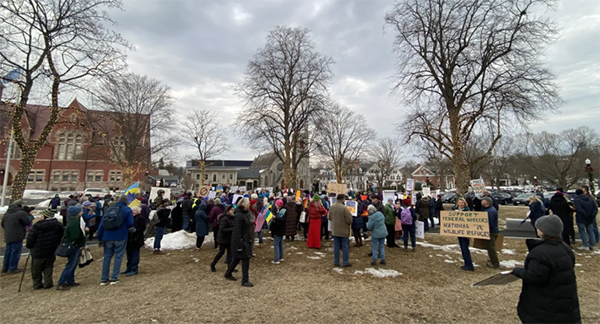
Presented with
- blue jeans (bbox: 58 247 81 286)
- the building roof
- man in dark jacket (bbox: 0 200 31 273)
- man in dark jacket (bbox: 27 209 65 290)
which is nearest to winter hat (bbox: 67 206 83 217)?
man in dark jacket (bbox: 27 209 65 290)

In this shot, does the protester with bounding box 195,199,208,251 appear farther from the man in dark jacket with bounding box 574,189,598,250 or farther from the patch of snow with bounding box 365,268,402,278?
the man in dark jacket with bounding box 574,189,598,250

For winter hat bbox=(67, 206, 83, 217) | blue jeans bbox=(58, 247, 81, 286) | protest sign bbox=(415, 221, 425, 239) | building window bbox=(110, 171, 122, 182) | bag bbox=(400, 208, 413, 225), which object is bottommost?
blue jeans bbox=(58, 247, 81, 286)

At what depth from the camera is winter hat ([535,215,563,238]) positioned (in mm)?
2787

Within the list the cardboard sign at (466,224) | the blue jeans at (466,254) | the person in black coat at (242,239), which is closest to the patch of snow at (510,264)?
the blue jeans at (466,254)

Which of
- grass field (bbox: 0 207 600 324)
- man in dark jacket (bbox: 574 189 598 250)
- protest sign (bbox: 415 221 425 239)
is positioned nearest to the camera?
grass field (bbox: 0 207 600 324)

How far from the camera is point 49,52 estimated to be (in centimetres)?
1388

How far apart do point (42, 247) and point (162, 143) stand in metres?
28.1

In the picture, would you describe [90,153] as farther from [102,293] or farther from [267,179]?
[102,293]

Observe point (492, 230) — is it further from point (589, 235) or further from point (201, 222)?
point (201, 222)

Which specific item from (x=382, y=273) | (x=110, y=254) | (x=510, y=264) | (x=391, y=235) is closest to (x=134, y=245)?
(x=110, y=254)

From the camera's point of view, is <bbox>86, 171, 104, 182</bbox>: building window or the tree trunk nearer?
the tree trunk

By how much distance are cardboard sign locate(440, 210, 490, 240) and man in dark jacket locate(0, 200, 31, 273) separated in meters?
11.1

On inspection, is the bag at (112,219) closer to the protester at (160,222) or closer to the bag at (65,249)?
the bag at (65,249)

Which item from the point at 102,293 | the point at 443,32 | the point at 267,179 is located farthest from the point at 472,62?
the point at 267,179
